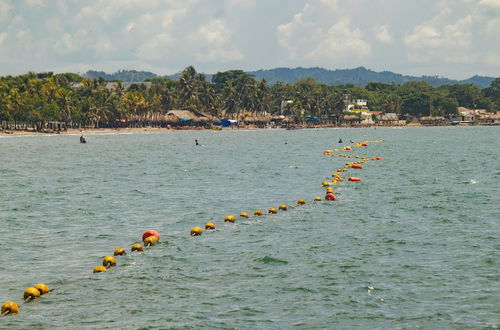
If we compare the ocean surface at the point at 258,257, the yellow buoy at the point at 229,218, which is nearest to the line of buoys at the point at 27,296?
the ocean surface at the point at 258,257

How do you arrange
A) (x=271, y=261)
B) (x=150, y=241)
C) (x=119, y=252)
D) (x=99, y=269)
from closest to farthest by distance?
(x=99, y=269)
(x=271, y=261)
(x=119, y=252)
(x=150, y=241)

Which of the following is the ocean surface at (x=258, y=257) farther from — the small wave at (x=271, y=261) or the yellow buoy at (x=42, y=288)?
the yellow buoy at (x=42, y=288)

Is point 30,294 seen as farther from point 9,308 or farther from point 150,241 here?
point 150,241

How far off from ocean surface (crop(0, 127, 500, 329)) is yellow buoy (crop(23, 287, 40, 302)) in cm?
30

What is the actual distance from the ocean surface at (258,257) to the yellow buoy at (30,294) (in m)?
0.30

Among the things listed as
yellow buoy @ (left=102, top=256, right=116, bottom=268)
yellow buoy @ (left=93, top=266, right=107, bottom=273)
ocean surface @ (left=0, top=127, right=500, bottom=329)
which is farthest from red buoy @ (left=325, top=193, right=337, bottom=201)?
yellow buoy @ (left=93, top=266, right=107, bottom=273)

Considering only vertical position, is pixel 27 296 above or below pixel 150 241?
below

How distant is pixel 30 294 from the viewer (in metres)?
23.4

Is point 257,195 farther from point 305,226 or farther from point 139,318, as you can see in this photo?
point 139,318

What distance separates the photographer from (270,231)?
36.2 m

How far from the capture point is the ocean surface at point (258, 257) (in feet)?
70.3

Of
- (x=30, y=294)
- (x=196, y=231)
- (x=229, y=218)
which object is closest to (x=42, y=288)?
(x=30, y=294)

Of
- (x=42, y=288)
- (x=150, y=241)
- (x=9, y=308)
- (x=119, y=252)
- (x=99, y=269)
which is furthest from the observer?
(x=150, y=241)

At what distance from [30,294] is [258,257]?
1055 centimetres
